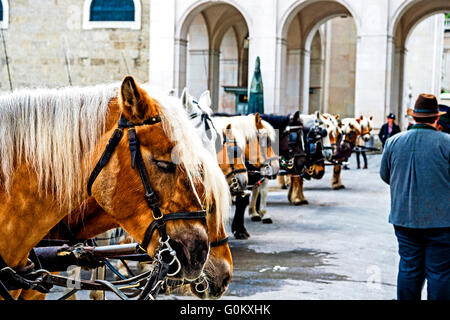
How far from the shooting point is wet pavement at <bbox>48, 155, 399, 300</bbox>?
6.77 meters

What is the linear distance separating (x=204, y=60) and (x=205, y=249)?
89.6 feet

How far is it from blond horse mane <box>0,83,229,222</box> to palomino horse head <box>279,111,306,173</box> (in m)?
10.1

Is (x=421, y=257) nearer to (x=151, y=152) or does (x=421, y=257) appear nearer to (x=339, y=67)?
(x=151, y=152)

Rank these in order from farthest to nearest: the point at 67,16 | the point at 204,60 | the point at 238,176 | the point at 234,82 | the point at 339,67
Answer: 1. the point at 339,67
2. the point at 234,82
3. the point at 204,60
4. the point at 67,16
5. the point at 238,176

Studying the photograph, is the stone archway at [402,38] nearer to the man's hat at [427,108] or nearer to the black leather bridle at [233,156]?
the black leather bridle at [233,156]

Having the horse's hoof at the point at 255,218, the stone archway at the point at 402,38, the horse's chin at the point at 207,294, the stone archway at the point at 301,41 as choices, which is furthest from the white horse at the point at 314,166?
the stone archway at the point at 402,38

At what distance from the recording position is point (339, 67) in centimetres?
3703

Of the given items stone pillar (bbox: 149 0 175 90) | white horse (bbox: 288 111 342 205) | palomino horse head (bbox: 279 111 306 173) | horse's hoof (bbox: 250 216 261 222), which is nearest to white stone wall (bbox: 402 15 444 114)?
stone pillar (bbox: 149 0 175 90)

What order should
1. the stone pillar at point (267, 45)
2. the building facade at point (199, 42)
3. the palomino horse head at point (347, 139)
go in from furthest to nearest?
1. the stone pillar at point (267, 45)
2. the building facade at point (199, 42)
3. the palomino horse head at point (347, 139)

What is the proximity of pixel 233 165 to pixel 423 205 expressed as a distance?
4.17 meters

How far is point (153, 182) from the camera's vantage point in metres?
2.54

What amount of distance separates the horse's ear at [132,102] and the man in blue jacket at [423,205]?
2.97 m

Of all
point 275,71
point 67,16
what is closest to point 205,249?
point 275,71

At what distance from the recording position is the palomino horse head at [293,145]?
12.7 meters
